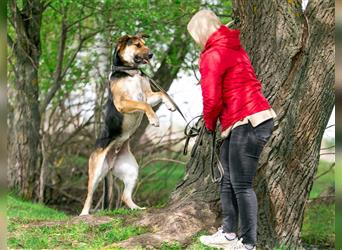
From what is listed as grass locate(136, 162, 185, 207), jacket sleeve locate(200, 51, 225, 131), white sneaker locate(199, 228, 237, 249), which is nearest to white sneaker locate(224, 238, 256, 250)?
white sneaker locate(199, 228, 237, 249)

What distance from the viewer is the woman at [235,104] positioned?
5.36 metres

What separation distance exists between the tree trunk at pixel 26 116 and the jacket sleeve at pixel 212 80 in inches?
291

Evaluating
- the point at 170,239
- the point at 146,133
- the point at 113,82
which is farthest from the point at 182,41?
the point at 170,239

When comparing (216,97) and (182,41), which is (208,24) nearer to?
(216,97)

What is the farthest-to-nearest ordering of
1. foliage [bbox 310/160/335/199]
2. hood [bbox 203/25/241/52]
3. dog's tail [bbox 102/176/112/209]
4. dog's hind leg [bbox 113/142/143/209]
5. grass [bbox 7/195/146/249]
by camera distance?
foliage [bbox 310/160/335/199], dog's tail [bbox 102/176/112/209], dog's hind leg [bbox 113/142/143/209], grass [bbox 7/195/146/249], hood [bbox 203/25/241/52]

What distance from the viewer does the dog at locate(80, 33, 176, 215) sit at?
678 cm

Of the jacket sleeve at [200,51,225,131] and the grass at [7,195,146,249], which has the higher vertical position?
the jacket sleeve at [200,51,225,131]

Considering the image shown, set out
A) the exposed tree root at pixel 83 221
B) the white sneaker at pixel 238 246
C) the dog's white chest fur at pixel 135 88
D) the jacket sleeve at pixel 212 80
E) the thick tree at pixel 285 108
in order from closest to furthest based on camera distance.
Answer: the jacket sleeve at pixel 212 80 < the white sneaker at pixel 238 246 < the exposed tree root at pixel 83 221 < the thick tree at pixel 285 108 < the dog's white chest fur at pixel 135 88

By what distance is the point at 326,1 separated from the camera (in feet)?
22.4

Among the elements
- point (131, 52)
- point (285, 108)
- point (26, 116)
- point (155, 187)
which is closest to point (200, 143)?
point (285, 108)

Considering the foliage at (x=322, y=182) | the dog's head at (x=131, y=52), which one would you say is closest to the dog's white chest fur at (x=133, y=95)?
the dog's head at (x=131, y=52)

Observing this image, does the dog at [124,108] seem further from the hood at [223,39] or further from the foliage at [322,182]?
the foliage at [322,182]

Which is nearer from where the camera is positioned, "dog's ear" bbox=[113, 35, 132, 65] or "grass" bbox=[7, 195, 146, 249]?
"grass" bbox=[7, 195, 146, 249]

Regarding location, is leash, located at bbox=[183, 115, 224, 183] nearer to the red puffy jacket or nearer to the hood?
the red puffy jacket
